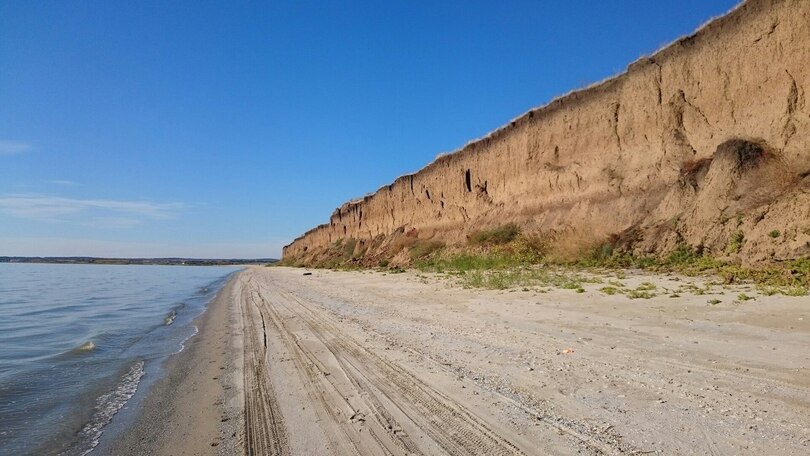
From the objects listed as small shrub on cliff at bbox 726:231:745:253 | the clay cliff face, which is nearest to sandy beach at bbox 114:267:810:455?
small shrub on cliff at bbox 726:231:745:253

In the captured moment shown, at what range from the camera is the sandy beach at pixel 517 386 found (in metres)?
3.31

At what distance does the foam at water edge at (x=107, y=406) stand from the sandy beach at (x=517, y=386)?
0.36 meters

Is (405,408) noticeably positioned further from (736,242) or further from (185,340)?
(736,242)

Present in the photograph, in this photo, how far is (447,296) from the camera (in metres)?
11.8

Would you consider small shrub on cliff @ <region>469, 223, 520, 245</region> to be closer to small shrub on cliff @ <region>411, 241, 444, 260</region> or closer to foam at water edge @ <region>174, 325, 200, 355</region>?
small shrub on cliff @ <region>411, 241, 444, 260</region>

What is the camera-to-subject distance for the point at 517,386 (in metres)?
4.47

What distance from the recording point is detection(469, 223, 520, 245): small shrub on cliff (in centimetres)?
2286

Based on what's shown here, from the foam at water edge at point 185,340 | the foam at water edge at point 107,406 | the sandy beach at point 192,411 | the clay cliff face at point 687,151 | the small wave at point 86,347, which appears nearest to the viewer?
the sandy beach at point 192,411

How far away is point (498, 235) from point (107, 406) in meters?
20.3

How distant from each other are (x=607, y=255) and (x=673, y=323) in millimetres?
9898

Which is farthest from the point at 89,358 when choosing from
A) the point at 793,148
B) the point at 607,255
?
the point at 793,148

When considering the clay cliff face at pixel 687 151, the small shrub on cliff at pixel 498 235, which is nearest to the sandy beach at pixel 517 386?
the clay cliff face at pixel 687 151

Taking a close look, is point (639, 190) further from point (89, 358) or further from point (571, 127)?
point (89, 358)

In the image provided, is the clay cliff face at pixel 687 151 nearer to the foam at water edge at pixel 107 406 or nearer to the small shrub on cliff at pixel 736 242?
the small shrub on cliff at pixel 736 242
